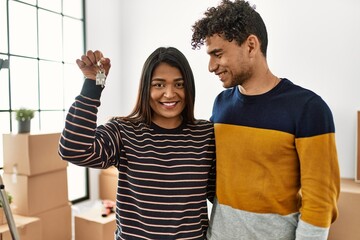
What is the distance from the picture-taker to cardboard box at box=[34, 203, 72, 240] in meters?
2.39

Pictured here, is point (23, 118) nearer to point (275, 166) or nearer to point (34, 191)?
point (34, 191)

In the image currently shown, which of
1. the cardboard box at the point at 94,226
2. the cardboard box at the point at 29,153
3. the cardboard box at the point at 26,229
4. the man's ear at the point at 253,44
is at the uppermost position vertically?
the man's ear at the point at 253,44

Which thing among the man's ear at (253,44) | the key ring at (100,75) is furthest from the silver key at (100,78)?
the man's ear at (253,44)

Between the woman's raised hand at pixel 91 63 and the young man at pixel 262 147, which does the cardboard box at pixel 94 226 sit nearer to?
the young man at pixel 262 147

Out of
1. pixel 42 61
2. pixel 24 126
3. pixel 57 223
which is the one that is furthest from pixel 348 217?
pixel 42 61

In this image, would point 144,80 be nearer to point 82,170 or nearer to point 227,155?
point 227,155

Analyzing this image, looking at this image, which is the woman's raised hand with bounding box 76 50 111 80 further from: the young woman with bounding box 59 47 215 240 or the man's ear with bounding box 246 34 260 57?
the man's ear with bounding box 246 34 260 57

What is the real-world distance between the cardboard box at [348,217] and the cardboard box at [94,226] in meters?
1.56

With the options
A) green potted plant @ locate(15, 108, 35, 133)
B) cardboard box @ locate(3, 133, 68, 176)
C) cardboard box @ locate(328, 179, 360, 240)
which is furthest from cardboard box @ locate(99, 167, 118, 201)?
cardboard box @ locate(328, 179, 360, 240)

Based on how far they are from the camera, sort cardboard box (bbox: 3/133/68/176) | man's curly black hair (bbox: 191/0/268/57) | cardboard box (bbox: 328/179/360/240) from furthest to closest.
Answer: cardboard box (bbox: 3/133/68/176), cardboard box (bbox: 328/179/360/240), man's curly black hair (bbox: 191/0/268/57)

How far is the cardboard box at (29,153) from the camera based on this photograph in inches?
87.6

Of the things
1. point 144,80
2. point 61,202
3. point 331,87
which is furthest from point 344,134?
point 61,202

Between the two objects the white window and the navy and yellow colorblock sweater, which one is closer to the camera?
the navy and yellow colorblock sweater

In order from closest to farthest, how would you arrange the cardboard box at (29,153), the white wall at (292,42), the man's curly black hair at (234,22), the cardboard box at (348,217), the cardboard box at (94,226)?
the man's curly black hair at (234,22) < the cardboard box at (348,217) < the cardboard box at (29,153) < the white wall at (292,42) < the cardboard box at (94,226)
